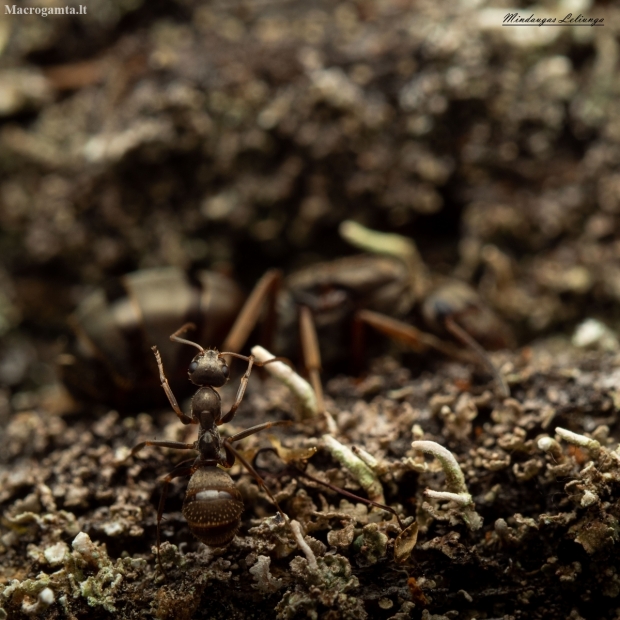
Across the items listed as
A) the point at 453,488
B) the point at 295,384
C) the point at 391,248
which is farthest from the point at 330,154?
the point at 453,488

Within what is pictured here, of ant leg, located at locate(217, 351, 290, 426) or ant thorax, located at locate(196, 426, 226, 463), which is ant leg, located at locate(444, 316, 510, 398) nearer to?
ant leg, located at locate(217, 351, 290, 426)

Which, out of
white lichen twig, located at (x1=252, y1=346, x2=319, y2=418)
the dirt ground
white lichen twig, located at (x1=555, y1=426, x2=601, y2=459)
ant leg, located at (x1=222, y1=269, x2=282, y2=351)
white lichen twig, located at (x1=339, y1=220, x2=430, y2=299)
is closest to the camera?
white lichen twig, located at (x1=555, y1=426, x2=601, y2=459)

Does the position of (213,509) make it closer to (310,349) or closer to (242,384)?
(242,384)

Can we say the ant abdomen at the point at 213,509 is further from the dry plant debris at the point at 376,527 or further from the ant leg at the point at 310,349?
the ant leg at the point at 310,349

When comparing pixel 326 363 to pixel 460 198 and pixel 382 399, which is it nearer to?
pixel 382 399

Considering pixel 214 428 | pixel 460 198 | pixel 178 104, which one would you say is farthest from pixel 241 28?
pixel 214 428

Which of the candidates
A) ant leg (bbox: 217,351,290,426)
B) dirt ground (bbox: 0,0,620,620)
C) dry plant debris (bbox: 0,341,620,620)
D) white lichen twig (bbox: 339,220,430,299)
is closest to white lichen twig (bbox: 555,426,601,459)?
dry plant debris (bbox: 0,341,620,620)
